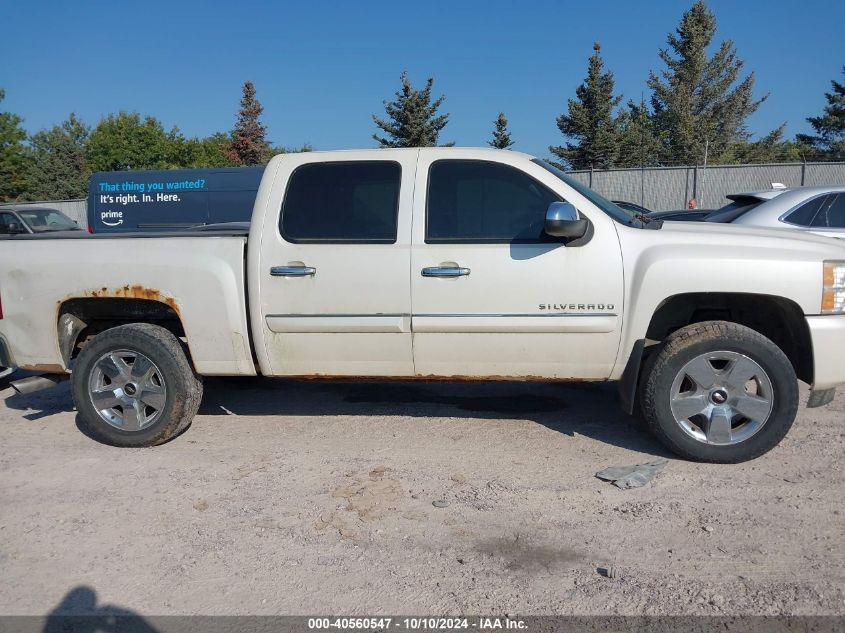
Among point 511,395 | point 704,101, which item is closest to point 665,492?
point 511,395

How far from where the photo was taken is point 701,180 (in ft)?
77.6

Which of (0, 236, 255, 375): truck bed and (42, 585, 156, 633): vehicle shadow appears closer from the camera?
(42, 585, 156, 633): vehicle shadow

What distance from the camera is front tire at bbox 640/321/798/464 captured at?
405 cm

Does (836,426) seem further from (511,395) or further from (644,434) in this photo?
(511,395)

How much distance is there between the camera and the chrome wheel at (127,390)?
4.67 m

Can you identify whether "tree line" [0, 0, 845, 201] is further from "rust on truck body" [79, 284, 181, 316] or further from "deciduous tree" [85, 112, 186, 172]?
"rust on truck body" [79, 284, 181, 316]

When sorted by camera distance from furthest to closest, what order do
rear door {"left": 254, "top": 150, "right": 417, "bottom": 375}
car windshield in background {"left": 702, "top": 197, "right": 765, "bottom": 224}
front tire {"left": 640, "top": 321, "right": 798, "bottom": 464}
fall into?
car windshield in background {"left": 702, "top": 197, "right": 765, "bottom": 224} < rear door {"left": 254, "top": 150, "right": 417, "bottom": 375} < front tire {"left": 640, "top": 321, "right": 798, "bottom": 464}

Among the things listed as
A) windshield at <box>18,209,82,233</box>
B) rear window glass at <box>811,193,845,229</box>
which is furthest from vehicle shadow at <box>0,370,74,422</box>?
windshield at <box>18,209,82,233</box>

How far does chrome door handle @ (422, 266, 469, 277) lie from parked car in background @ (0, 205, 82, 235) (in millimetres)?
12765

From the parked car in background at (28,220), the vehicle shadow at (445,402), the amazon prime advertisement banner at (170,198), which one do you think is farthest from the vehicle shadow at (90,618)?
the amazon prime advertisement banner at (170,198)

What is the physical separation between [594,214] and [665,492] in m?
1.70

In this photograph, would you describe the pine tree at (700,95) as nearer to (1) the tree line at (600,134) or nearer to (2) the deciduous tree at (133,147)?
(1) the tree line at (600,134)

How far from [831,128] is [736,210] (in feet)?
138

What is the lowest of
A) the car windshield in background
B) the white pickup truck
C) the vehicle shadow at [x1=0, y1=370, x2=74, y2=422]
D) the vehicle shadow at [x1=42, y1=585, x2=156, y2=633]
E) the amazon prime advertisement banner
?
the vehicle shadow at [x1=42, y1=585, x2=156, y2=633]
